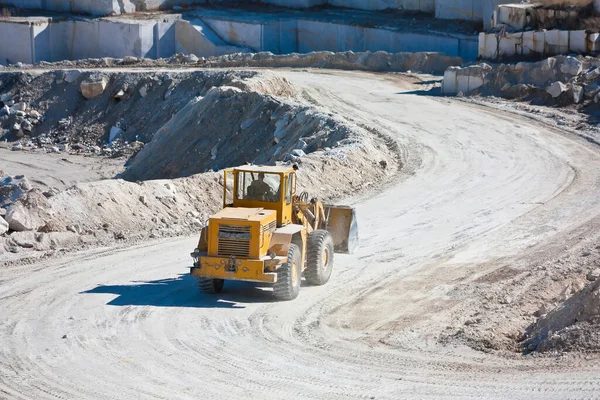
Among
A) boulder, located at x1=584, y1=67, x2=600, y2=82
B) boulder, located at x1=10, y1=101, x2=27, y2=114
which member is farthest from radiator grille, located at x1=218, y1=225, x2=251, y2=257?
boulder, located at x1=10, y1=101, x2=27, y2=114

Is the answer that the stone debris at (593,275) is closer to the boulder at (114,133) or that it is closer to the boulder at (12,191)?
the boulder at (12,191)

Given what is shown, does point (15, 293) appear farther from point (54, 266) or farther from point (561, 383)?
point (561, 383)

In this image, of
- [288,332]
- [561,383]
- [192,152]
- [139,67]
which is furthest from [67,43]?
[561,383]

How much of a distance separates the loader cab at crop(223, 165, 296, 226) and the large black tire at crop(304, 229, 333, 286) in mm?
603

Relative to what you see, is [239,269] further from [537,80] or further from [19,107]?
[19,107]

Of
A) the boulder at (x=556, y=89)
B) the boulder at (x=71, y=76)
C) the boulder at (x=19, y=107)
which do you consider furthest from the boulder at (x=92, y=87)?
the boulder at (x=556, y=89)

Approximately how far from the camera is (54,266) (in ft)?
57.9

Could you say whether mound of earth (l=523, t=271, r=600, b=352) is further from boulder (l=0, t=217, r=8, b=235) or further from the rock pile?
the rock pile

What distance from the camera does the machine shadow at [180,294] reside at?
15.3 meters

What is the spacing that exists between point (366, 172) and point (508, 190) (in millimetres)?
3485

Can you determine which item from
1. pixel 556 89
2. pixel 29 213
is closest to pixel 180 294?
pixel 29 213

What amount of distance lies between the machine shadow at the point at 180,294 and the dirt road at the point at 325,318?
0.10 ft

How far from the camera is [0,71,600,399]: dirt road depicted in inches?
468

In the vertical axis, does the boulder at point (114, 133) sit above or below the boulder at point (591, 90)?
below
